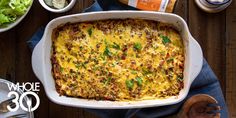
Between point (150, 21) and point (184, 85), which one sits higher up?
point (150, 21)

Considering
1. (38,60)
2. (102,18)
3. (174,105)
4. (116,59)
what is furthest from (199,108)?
(38,60)

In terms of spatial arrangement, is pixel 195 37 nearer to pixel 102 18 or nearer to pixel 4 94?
pixel 102 18

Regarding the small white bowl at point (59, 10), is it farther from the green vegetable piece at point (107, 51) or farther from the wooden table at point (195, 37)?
the green vegetable piece at point (107, 51)

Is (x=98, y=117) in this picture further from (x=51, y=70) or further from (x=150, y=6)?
(x=150, y=6)

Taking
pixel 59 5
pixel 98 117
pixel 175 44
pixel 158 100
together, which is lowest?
pixel 98 117

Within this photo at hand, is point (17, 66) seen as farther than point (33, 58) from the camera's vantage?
Yes

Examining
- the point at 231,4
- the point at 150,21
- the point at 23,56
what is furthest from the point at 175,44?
the point at 23,56
